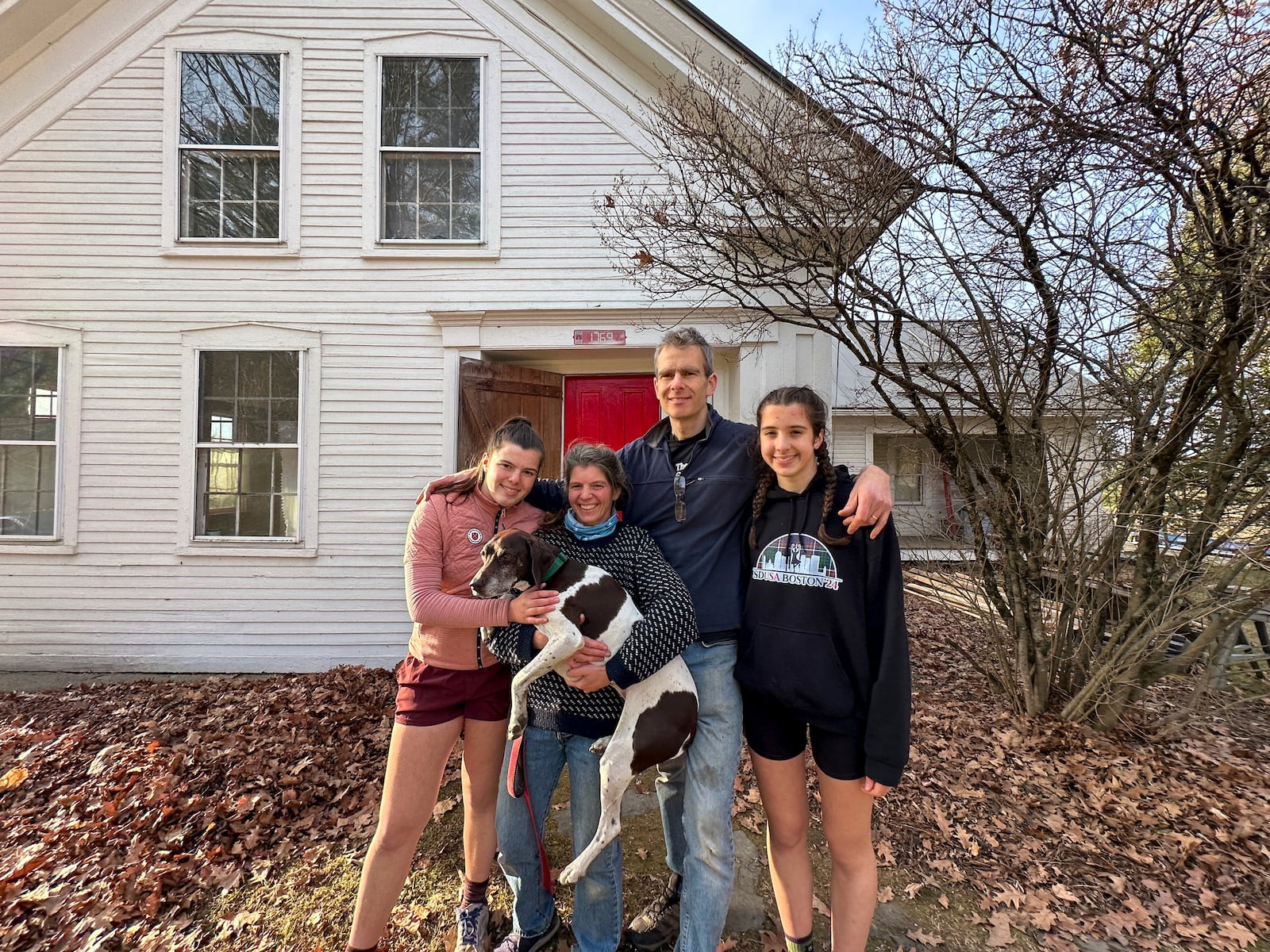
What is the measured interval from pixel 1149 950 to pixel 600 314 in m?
5.88

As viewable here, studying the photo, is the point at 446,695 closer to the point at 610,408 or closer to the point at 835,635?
the point at 835,635

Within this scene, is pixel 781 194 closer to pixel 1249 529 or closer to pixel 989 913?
pixel 1249 529

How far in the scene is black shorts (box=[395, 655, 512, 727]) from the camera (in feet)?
7.16

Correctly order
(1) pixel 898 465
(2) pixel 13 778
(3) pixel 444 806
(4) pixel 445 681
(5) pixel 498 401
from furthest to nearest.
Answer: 1. (1) pixel 898 465
2. (5) pixel 498 401
3. (2) pixel 13 778
4. (3) pixel 444 806
5. (4) pixel 445 681

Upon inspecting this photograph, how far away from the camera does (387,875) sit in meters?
2.16

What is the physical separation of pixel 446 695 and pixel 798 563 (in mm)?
1457

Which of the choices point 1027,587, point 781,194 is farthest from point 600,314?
point 1027,587

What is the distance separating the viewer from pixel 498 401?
19.4 feet

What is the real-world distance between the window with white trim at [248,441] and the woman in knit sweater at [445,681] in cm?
478

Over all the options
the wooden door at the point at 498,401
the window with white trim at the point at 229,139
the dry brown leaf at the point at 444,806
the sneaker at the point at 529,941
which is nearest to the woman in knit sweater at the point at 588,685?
the sneaker at the point at 529,941

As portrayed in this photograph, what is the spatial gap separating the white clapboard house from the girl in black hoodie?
4.03 m

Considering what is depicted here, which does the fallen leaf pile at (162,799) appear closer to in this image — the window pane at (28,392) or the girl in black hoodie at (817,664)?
the girl in black hoodie at (817,664)

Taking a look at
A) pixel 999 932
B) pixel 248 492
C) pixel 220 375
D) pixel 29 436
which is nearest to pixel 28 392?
pixel 29 436

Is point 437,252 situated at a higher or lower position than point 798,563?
higher
